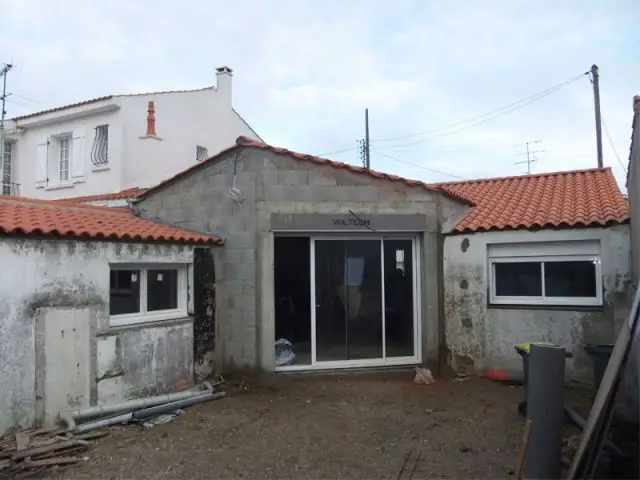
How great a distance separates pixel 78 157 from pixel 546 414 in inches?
648

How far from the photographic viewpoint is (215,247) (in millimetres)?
9453

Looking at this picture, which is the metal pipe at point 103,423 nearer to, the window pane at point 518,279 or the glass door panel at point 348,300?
the glass door panel at point 348,300

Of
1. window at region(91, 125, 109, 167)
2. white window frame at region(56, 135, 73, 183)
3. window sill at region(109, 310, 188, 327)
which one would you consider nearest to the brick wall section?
window sill at region(109, 310, 188, 327)

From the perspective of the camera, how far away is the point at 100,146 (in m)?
16.7

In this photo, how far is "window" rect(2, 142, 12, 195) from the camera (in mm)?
18578

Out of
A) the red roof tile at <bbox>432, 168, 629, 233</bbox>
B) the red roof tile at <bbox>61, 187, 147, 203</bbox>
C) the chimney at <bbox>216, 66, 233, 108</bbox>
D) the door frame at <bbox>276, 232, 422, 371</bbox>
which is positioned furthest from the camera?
the chimney at <bbox>216, 66, 233, 108</bbox>

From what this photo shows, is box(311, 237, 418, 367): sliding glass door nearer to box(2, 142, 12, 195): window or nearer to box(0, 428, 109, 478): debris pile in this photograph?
box(0, 428, 109, 478): debris pile

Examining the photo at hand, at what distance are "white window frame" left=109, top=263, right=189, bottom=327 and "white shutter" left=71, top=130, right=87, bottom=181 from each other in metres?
9.85

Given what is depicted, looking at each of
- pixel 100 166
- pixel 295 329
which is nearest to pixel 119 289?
pixel 295 329

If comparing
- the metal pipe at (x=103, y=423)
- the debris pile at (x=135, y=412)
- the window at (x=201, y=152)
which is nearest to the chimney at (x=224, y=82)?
the window at (x=201, y=152)

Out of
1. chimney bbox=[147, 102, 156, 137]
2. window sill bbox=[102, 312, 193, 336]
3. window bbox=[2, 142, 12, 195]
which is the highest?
chimney bbox=[147, 102, 156, 137]

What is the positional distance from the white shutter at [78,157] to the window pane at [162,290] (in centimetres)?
986

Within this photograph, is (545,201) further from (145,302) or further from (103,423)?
(103,423)

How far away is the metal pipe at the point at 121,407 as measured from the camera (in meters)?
6.61
